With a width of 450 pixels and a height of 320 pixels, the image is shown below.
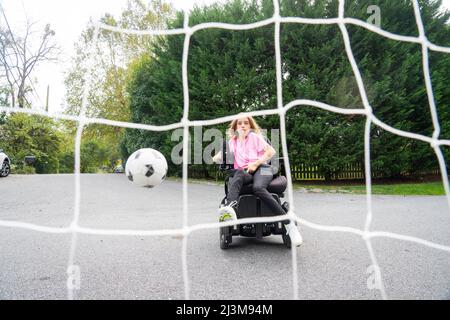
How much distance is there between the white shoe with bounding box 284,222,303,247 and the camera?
274cm

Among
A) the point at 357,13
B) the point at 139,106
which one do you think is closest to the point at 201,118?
the point at 139,106

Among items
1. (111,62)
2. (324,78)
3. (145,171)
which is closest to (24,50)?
(145,171)

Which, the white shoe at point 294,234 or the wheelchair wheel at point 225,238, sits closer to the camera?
the white shoe at point 294,234

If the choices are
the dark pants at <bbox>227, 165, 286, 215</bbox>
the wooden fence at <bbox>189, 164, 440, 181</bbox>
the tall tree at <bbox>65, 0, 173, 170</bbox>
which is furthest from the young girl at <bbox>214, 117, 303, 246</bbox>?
the tall tree at <bbox>65, 0, 173, 170</bbox>

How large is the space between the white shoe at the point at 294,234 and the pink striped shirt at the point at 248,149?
0.68 m

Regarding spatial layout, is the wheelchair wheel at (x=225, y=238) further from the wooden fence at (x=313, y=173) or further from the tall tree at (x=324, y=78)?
the wooden fence at (x=313, y=173)

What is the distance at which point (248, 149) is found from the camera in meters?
3.24

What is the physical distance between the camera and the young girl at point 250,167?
2877mm

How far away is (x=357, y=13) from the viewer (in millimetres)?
8719

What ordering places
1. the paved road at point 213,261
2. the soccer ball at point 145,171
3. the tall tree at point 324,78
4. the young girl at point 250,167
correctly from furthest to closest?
1. the tall tree at point 324,78
2. the young girl at point 250,167
3. the soccer ball at point 145,171
4. the paved road at point 213,261

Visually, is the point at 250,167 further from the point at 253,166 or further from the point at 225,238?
the point at 225,238

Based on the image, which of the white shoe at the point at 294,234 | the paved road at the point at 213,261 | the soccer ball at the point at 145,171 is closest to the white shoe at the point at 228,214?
the paved road at the point at 213,261

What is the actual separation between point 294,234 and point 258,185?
1.66ft
